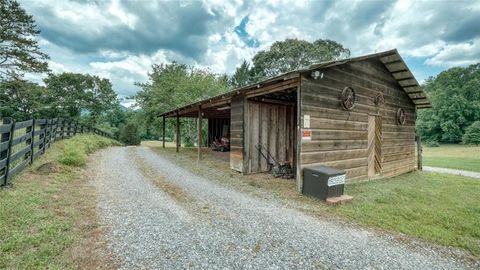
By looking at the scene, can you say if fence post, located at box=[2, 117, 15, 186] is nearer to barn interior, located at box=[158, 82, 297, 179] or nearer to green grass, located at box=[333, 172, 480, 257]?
barn interior, located at box=[158, 82, 297, 179]

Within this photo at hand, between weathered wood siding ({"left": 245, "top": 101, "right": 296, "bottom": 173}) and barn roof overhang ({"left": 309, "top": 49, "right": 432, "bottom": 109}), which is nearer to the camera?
barn roof overhang ({"left": 309, "top": 49, "right": 432, "bottom": 109})

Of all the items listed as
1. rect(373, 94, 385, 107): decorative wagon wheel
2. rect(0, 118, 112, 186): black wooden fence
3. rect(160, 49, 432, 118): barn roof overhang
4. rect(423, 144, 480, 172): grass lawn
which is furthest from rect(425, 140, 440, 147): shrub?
rect(0, 118, 112, 186): black wooden fence

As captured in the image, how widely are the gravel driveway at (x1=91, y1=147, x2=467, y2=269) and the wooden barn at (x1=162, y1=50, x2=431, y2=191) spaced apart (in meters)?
2.27

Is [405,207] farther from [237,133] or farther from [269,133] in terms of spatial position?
[237,133]

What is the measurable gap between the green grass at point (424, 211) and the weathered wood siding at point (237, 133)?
359 centimetres

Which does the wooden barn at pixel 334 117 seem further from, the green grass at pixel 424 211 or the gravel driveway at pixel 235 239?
the gravel driveway at pixel 235 239

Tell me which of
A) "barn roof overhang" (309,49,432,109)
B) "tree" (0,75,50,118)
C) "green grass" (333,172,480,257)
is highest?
"tree" (0,75,50,118)

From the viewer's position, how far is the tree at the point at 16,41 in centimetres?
1538

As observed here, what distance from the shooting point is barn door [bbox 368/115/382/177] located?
7.87m

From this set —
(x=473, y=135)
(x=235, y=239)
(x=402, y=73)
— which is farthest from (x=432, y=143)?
(x=235, y=239)

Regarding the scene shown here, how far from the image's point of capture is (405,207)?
15.5 ft

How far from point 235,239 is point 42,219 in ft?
9.10

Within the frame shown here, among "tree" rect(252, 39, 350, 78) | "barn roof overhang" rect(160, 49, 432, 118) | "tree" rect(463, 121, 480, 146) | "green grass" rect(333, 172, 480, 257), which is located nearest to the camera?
"green grass" rect(333, 172, 480, 257)

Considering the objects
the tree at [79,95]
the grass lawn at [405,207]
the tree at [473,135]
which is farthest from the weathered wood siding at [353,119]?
the tree at [79,95]
